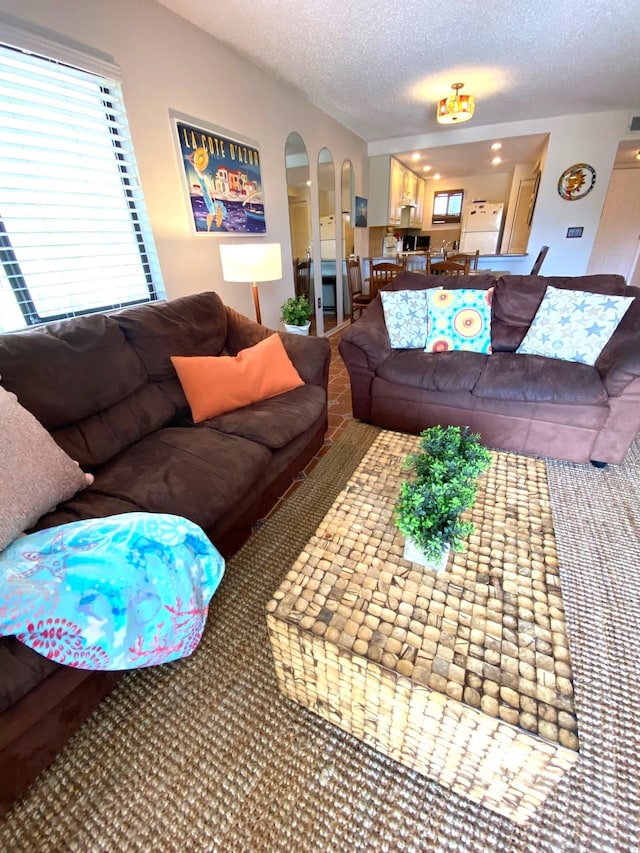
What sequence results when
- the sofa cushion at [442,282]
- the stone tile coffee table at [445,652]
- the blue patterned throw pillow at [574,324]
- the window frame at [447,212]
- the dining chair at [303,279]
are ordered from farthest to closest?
the window frame at [447,212] < the dining chair at [303,279] < the sofa cushion at [442,282] < the blue patterned throw pillow at [574,324] < the stone tile coffee table at [445,652]

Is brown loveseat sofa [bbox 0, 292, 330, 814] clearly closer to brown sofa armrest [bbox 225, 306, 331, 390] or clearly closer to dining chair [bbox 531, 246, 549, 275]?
brown sofa armrest [bbox 225, 306, 331, 390]

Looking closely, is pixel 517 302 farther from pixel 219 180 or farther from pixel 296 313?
pixel 219 180

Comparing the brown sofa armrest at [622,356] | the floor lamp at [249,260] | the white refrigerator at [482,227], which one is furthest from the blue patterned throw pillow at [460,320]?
the white refrigerator at [482,227]

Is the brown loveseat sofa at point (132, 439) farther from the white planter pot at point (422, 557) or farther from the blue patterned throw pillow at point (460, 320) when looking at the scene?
the blue patterned throw pillow at point (460, 320)

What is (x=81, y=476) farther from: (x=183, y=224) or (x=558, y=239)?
(x=558, y=239)

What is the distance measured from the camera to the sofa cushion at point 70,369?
1.35 metres

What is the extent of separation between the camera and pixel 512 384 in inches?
78.0

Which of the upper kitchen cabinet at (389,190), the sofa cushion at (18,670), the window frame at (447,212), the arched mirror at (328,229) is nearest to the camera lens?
the sofa cushion at (18,670)

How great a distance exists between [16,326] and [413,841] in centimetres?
240

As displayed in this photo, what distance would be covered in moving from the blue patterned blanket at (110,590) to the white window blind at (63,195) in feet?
4.50

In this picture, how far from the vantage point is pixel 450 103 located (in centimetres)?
340

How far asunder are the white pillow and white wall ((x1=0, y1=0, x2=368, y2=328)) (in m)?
1.51

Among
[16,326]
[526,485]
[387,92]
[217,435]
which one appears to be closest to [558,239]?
[387,92]

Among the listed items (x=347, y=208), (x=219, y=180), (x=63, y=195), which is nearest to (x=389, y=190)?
(x=347, y=208)
